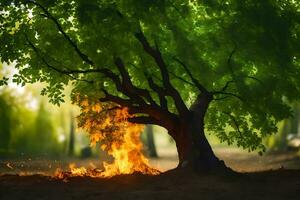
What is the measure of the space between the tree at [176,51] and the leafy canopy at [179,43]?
0.04m

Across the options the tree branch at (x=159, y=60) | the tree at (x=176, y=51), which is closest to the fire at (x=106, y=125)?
the tree at (x=176, y=51)

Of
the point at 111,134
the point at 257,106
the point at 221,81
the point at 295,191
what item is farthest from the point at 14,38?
the point at 295,191

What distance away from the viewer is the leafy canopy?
1691 centimetres

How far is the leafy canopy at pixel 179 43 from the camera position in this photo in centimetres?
1691

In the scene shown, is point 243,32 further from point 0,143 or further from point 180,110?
point 0,143

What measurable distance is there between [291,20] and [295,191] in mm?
6896

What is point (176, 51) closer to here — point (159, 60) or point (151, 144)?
point (159, 60)

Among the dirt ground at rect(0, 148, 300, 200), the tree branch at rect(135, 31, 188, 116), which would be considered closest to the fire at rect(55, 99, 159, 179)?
the dirt ground at rect(0, 148, 300, 200)

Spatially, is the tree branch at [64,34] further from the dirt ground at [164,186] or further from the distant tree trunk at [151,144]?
the distant tree trunk at [151,144]

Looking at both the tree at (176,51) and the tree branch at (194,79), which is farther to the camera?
the tree branch at (194,79)

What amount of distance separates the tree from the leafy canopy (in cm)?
4

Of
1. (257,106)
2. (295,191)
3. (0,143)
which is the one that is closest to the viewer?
(295,191)

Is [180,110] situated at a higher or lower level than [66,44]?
lower

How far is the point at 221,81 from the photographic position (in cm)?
2028
